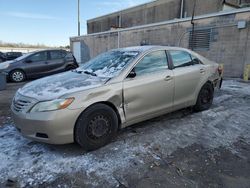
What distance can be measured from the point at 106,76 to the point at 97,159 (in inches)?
48.0

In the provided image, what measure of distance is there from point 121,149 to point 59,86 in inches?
49.4

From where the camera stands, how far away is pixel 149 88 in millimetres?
3473

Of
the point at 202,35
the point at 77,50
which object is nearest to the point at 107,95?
the point at 202,35

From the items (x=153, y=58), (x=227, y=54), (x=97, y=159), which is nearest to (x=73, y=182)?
(x=97, y=159)

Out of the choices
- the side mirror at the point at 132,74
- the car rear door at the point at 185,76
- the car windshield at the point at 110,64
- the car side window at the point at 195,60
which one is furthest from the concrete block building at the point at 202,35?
the side mirror at the point at 132,74

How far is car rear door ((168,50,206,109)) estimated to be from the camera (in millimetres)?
3965

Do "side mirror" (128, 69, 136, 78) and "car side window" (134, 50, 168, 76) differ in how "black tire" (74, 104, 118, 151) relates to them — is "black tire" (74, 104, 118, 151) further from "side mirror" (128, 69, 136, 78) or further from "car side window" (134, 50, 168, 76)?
"car side window" (134, 50, 168, 76)

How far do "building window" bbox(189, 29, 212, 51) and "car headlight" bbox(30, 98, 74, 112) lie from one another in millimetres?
9228

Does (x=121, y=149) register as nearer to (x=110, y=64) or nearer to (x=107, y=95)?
(x=107, y=95)

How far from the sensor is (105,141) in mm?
3107

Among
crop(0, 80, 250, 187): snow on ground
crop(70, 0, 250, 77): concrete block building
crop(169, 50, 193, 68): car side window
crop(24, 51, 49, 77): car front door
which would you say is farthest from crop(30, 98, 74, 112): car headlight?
crop(70, 0, 250, 77): concrete block building

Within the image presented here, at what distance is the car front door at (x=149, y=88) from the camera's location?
3.28 metres

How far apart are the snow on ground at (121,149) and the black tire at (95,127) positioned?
0.14 m

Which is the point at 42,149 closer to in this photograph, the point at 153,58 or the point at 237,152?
the point at 153,58
